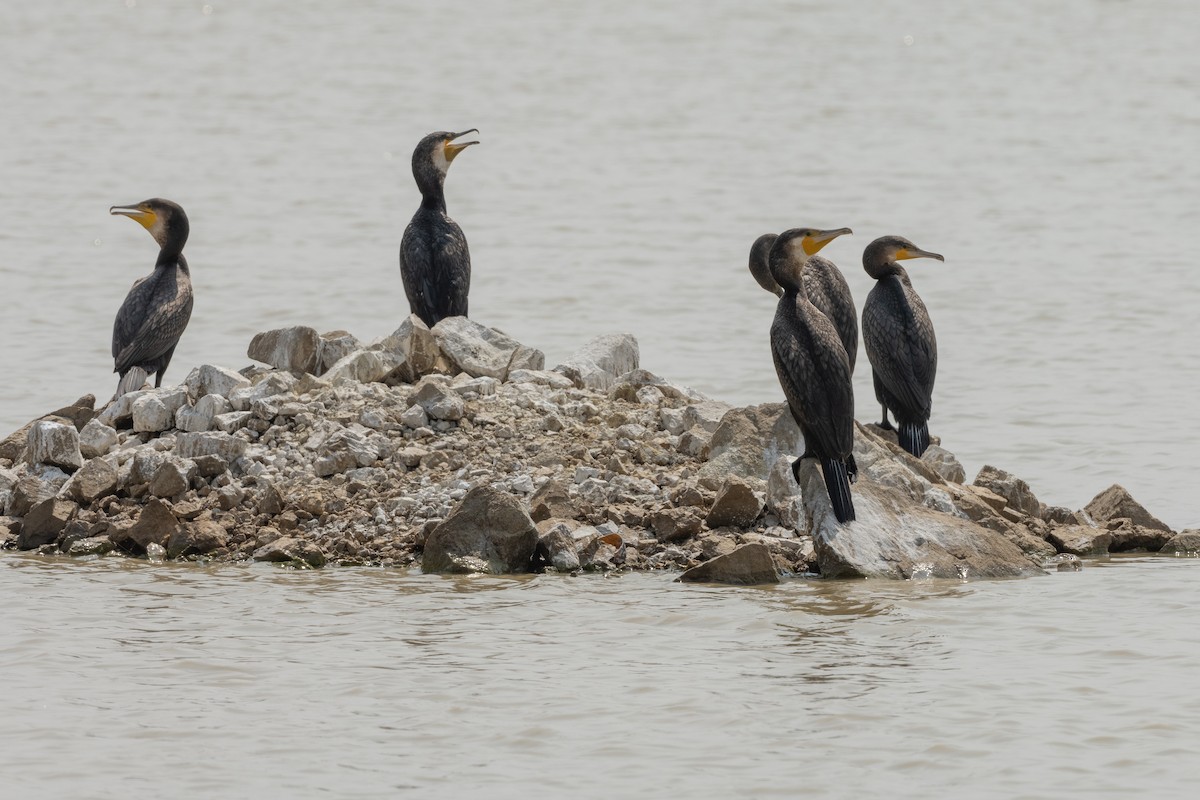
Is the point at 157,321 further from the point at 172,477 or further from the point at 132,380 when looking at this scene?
the point at 172,477

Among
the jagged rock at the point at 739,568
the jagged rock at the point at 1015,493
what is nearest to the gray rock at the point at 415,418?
the jagged rock at the point at 739,568

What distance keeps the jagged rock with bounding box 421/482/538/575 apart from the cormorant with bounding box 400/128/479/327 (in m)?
A: 3.27

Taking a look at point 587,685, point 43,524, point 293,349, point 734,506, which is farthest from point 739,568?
point 43,524

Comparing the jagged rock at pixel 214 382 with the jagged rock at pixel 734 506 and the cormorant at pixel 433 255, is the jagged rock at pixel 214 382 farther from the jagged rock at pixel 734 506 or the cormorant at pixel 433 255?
the jagged rock at pixel 734 506

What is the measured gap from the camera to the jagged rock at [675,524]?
10.3 metres

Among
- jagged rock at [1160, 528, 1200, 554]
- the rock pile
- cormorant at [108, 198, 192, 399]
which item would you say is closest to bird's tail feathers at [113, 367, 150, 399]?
cormorant at [108, 198, 192, 399]

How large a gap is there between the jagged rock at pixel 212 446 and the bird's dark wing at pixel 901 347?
4.01m

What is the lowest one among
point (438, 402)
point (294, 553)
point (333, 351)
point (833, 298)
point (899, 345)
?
point (294, 553)

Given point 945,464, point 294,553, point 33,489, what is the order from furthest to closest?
point 945,464 → point 33,489 → point 294,553

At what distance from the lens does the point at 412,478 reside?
10.7m

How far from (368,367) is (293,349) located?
0.73m

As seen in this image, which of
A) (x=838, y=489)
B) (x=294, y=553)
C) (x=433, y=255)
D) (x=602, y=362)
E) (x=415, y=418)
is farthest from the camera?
(x=433, y=255)

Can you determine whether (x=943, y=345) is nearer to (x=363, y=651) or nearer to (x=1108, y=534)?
(x=1108, y=534)

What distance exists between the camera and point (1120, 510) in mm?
11273
